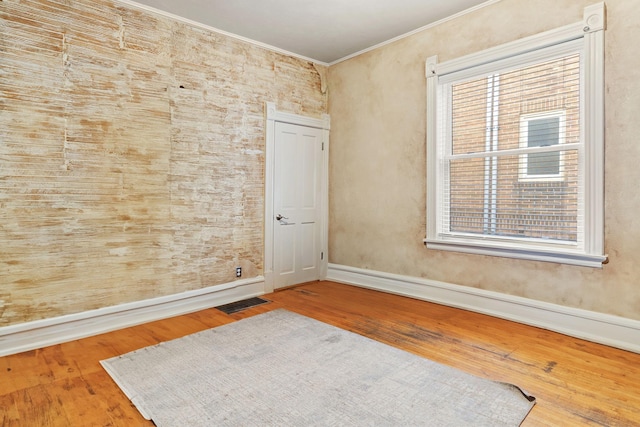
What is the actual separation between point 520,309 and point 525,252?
0.54m

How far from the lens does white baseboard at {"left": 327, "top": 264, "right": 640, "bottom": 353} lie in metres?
2.73

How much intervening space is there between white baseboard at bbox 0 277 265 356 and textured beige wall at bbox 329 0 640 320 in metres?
1.71

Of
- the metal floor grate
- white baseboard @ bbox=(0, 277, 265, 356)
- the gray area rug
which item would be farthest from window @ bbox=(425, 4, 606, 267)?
white baseboard @ bbox=(0, 277, 265, 356)

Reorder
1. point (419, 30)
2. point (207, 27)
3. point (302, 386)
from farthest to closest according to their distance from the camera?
point (419, 30) → point (207, 27) → point (302, 386)

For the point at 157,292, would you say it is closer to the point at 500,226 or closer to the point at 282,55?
the point at 282,55

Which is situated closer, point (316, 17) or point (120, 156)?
point (120, 156)

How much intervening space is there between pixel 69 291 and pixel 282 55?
3493 mm

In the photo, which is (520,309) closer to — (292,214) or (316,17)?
(292,214)

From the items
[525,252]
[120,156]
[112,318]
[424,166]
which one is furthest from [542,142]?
[112,318]

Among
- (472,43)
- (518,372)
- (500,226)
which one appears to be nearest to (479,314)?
(500,226)

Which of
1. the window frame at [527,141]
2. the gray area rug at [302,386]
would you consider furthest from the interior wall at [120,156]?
the window frame at [527,141]

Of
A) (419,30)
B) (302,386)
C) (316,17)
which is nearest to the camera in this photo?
(302,386)

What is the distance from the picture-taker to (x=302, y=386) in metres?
2.16

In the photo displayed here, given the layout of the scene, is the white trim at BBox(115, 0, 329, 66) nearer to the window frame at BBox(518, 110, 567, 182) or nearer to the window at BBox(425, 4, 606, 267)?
the window at BBox(425, 4, 606, 267)
